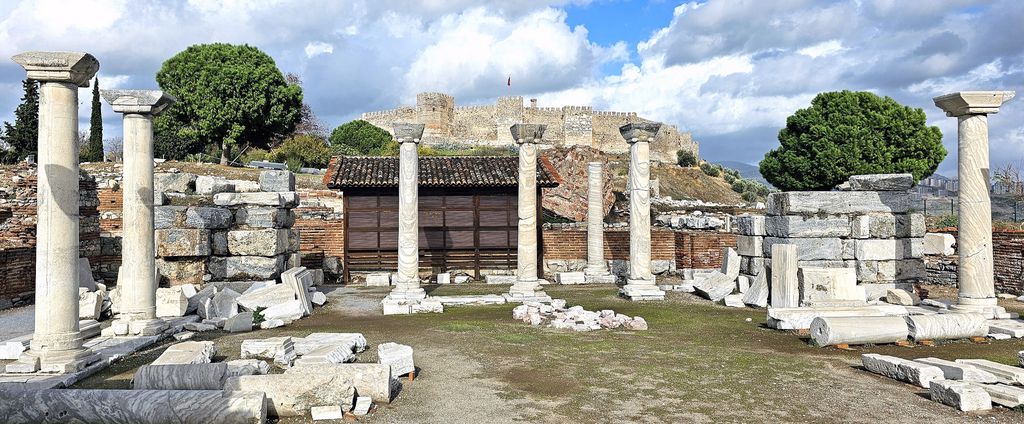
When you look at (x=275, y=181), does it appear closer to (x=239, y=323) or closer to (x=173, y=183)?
(x=173, y=183)

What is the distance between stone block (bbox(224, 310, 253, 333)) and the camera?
11453mm

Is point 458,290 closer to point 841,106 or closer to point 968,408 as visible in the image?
point 968,408

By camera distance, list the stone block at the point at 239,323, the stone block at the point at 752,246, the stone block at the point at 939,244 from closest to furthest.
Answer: the stone block at the point at 239,323 < the stone block at the point at 752,246 < the stone block at the point at 939,244

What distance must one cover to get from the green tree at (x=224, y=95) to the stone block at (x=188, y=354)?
33525 mm

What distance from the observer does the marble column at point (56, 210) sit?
326 inches

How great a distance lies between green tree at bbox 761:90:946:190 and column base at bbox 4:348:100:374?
37.4 metres

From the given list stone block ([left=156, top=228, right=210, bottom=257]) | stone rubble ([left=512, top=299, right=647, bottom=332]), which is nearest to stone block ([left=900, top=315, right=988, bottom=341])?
stone rubble ([left=512, top=299, right=647, bottom=332])

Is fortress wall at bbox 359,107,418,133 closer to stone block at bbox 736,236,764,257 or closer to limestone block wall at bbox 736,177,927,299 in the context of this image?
stone block at bbox 736,236,764,257

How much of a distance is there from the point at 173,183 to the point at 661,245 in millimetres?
14074

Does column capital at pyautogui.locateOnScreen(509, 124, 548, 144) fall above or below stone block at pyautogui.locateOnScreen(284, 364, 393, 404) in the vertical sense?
above

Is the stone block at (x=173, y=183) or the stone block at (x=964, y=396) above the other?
the stone block at (x=173, y=183)

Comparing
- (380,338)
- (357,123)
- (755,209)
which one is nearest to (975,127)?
(380,338)

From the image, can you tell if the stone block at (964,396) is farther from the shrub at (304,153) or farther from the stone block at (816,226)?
the shrub at (304,153)

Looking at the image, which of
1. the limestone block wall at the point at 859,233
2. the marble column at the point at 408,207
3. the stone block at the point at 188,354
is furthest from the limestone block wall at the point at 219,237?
the limestone block wall at the point at 859,233
